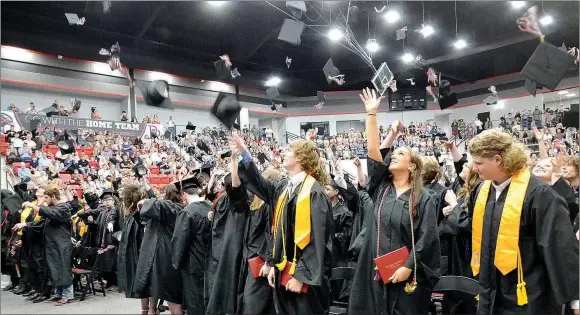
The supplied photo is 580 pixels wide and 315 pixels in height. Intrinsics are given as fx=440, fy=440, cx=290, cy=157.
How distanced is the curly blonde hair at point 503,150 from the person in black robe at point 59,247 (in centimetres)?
522

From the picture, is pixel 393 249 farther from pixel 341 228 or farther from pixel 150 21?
pixel 150 21

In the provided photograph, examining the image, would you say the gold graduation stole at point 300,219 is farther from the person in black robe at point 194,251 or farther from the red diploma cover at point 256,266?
the person in black robe at point 194,251

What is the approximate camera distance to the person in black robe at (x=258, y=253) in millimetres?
2834

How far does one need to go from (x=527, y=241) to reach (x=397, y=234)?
68cm

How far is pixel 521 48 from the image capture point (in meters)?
19.4

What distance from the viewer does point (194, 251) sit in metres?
3.99

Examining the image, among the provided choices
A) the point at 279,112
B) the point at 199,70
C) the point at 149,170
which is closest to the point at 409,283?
the point at 149,170

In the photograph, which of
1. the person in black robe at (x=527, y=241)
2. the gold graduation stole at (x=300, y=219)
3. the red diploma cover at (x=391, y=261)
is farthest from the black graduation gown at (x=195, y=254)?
the person in black robe at (x=527, y=241)

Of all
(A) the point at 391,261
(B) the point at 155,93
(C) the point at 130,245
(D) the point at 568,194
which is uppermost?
(B) the point at 155,93

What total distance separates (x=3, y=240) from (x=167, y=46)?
534 inches

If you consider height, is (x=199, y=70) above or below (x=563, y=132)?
above

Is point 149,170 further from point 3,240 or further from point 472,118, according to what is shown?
point 472,118

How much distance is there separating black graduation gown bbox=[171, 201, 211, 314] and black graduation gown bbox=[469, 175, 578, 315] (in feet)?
8.15

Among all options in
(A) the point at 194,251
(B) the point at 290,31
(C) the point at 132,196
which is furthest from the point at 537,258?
(B) the point at 290,31
